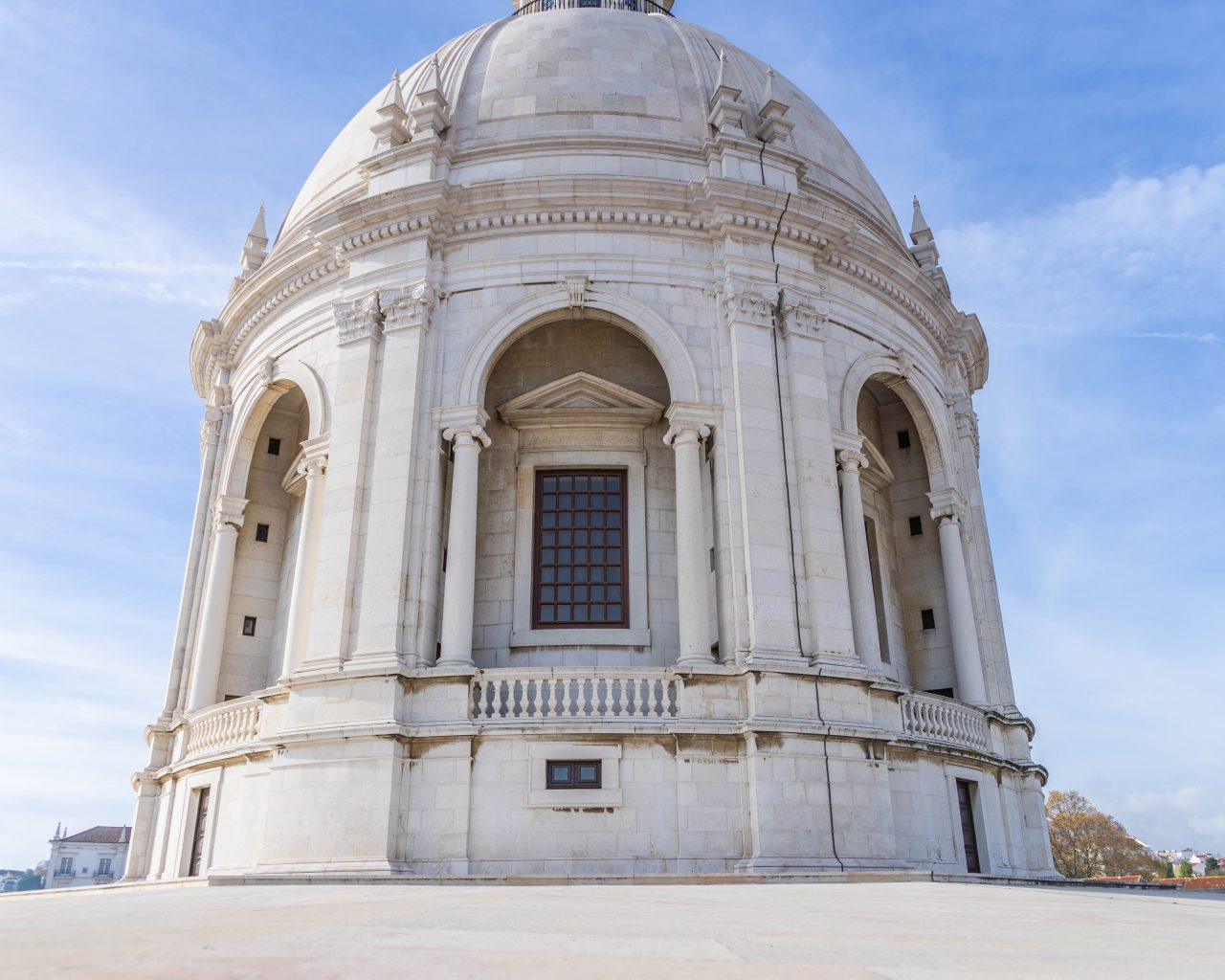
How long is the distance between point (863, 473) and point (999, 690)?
625 cm

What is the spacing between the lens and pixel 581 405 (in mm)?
23094

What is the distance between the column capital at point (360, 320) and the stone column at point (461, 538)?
2.81 meters

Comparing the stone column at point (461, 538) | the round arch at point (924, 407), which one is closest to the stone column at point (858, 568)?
the round arch at point (924, 407)

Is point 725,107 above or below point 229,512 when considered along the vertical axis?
above

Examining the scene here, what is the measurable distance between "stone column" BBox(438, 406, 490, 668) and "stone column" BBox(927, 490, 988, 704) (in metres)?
11.7

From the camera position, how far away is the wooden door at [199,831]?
859 inches

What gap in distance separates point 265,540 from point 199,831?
741 centimetres

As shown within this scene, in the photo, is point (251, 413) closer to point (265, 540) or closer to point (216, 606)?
point (265, 540)

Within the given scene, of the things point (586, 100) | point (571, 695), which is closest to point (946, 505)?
point (571, 695)

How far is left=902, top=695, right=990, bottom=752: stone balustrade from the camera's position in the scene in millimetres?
20531

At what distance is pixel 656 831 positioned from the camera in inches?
692

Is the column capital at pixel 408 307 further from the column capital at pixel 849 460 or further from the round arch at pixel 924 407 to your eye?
the round arch at pixel 924 407

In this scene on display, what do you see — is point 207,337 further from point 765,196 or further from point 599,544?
point 765,196

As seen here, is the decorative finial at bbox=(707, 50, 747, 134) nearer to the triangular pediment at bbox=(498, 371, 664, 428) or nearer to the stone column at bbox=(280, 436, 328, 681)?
the triangular pediment at bbox=(498, 371, 664, 428)
